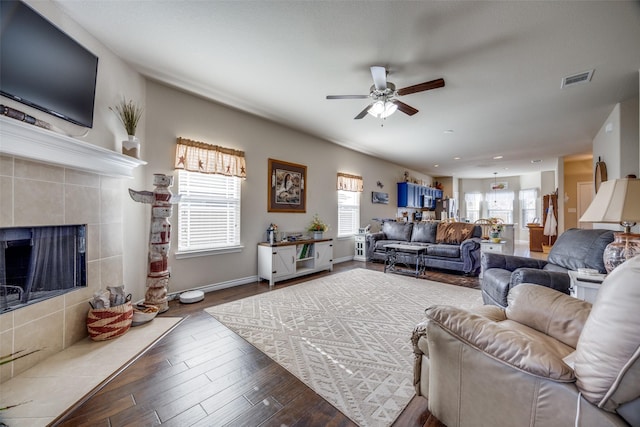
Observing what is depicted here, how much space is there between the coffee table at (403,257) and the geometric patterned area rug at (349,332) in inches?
25.8

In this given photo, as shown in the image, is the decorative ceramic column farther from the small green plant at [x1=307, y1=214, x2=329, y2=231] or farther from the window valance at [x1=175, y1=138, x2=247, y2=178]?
the small green plant at [x1=307, y1=214, x2=329, y2=231]

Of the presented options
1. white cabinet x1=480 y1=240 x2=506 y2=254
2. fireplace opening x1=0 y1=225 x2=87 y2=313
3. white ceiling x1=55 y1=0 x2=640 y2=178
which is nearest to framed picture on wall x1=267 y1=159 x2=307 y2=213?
white ceiling x1=55 y1=0 x2=640 y2=178

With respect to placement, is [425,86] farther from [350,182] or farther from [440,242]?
[440,242]

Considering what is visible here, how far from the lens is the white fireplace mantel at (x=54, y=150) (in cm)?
162

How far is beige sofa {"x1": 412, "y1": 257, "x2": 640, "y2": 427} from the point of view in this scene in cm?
78

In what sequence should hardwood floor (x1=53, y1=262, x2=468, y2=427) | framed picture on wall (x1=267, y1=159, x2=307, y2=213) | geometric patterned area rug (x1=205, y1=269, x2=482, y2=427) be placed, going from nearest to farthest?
1. hardwood floor (x1=53, y1=262, x2=468, y2=427)
2. geometric patterned area rug (x1=205, y1=269, x2=482, y2=427)
3. framed picture on wall (x1=267, y1=159, x2=307, y2=213)

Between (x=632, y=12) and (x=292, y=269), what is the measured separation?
456 centimetres

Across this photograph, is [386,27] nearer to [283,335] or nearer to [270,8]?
[270,8]

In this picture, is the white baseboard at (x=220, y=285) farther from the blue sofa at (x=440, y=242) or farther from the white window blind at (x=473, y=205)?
the white window blind at (x=473, y=205)

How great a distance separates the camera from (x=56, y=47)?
1932 mm

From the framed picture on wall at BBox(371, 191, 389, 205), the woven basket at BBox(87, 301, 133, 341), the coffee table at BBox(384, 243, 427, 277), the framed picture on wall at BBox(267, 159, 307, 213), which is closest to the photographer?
the woven basket at BBox(87, 301, 133, 341)

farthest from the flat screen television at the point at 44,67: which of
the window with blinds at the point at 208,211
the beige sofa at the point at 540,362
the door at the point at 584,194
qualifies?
the door at the point at 584,194

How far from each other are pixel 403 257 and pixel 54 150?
5.52m

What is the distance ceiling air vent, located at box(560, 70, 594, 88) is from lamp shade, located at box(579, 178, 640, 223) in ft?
6.14
